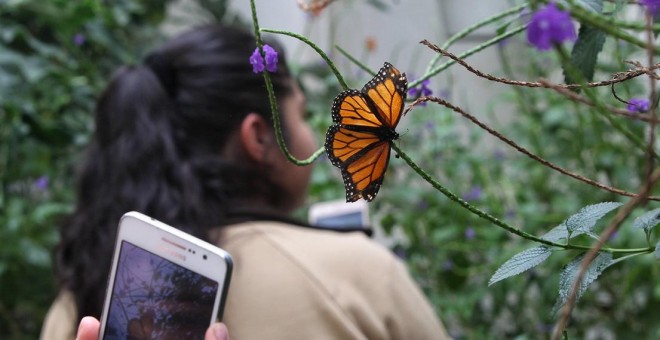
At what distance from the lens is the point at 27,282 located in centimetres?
151

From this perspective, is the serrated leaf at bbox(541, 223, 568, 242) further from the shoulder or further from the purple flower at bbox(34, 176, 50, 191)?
the purple flower at bbox(34, 176, 50, 191)

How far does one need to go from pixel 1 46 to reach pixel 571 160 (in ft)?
3.23

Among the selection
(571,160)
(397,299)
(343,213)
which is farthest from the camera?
(343,213)

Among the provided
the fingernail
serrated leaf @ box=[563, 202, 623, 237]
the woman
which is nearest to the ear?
the woman

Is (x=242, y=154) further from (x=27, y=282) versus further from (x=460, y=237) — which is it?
(x=27, y=282)

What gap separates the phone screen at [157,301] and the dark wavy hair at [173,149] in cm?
39

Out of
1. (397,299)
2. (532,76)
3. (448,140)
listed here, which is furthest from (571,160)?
(397,299)

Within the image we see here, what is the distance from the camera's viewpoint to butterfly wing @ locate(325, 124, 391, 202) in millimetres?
290

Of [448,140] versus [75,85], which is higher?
[75,85]

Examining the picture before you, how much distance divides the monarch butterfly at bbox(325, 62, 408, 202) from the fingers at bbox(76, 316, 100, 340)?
0.19m

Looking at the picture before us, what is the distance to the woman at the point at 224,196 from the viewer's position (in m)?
0.90

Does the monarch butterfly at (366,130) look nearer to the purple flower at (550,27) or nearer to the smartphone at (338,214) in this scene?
the purple flower at (550,27)

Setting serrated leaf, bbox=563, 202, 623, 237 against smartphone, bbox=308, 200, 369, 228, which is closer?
serrated leaf, bbox=563, 202, 623, 237

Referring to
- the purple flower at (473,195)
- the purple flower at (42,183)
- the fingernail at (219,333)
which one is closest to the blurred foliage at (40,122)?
the purple flower at (42,183)
